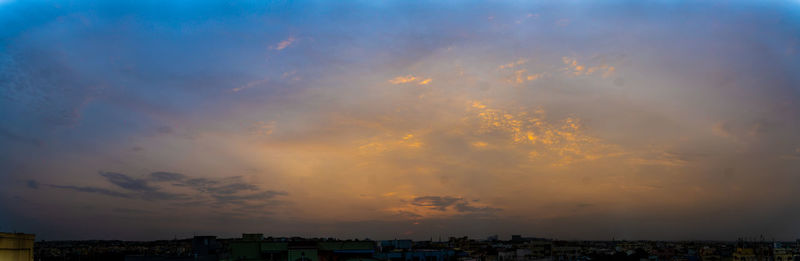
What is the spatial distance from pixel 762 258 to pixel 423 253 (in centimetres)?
4387

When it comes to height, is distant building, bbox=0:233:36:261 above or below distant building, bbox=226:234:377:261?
above

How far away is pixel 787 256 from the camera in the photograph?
228 feet

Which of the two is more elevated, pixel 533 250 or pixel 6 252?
pixel 6 252

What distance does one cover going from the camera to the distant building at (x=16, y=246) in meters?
12.8

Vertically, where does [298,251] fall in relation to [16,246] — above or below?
below

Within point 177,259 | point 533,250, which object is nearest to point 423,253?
point 177,259

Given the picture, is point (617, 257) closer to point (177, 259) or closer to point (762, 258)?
point (762, 258)

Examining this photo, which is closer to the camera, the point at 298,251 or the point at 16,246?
the point at 16,246

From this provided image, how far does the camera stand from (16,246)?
13.3 meters

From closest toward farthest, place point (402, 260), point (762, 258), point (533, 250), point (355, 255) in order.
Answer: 1. point (355, 255)
2. point (402, 260)
3. point (762, 258)
4. point (533, 250)

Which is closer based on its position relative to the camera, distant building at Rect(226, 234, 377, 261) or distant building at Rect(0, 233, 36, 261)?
distant building at Rect(0, 233, 36, 261)

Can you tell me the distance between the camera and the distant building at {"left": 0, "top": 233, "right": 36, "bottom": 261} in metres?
12.8

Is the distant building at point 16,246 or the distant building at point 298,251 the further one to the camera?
the distant building at point 298,251

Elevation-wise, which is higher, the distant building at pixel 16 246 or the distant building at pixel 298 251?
the distant building at pixel 16 246
